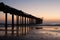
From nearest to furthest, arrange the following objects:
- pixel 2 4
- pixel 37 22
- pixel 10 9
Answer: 1. pixel 2 4
2. pixel 10 9
3. pixel 37 22

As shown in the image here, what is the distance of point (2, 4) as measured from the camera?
31.3 m

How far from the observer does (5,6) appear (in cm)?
3253

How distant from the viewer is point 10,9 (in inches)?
1401

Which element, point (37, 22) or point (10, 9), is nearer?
point (10, 9)

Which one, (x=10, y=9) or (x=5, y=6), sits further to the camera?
(x=10, y=9)

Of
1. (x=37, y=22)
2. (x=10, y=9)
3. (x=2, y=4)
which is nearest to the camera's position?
(x=2, y=4)

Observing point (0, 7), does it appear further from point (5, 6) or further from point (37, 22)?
point (37, 22)

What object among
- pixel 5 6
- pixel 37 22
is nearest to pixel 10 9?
pixel 5 6

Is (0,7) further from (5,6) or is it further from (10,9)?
(10,9)

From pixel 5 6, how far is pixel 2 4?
1299mm

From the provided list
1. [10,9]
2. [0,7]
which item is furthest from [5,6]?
[10,9]

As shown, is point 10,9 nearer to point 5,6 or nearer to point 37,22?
point 5,6

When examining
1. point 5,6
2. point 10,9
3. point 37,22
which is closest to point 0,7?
point 5,6

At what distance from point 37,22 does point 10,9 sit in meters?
88.2
